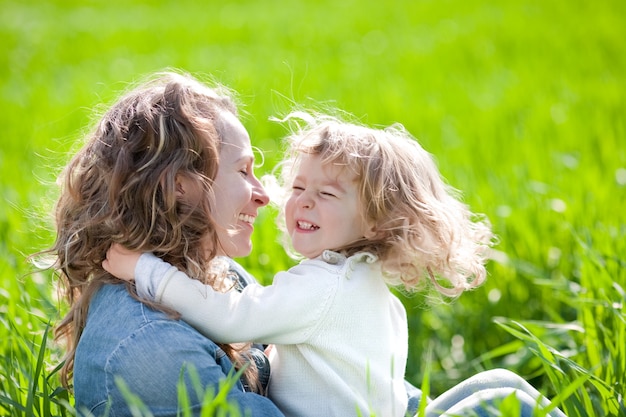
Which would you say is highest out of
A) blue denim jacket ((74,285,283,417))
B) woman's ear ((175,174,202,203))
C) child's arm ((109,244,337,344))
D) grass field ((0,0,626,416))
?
woman's ear ((175,174,202,203))

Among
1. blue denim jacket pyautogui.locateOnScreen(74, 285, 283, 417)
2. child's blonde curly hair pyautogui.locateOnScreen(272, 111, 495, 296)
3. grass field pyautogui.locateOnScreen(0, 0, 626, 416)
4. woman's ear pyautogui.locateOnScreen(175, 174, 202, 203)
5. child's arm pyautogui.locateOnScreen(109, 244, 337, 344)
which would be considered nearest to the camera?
blue denim jacket pyautogui.locateOnScreen(74, 285, 283, 417)

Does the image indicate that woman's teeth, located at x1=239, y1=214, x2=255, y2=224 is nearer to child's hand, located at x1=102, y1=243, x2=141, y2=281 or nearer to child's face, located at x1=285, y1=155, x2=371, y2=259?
child's face, located at x1=285, y1=155, x2=371, y2=259

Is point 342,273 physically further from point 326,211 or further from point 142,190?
point 142,190

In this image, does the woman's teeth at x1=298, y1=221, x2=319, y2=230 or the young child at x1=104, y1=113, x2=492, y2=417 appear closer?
the young child at x1=104, y1=113, x2=492, y2=417

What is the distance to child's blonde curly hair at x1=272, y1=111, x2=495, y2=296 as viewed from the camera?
2.21m

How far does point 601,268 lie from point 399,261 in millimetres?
851

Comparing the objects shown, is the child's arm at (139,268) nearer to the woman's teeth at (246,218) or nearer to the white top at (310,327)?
the white top at (310,327)

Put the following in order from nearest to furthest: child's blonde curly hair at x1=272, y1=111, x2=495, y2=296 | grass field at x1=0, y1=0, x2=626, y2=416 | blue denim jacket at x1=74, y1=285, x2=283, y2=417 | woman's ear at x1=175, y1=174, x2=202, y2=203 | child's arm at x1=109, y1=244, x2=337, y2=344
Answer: blue denim jacket at x1=74, y1=285, x2=283, y2=417
child's arm at x1=109, y1=244, x2=337, y2=344
woman's ear at x1=175, y1=174, x2=202, y2=203
child's blonde curly hair at x1=272, y1=111, x2=495, y2=296
grass field at x1=0, y1=0, x2=626, y2=416

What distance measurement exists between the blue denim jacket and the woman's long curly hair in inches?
3.8

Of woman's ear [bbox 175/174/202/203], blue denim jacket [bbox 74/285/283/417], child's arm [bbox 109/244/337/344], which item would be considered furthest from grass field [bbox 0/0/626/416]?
woman's ear [bbox 175/174/202/203]

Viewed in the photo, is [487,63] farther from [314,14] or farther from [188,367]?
[188,367]

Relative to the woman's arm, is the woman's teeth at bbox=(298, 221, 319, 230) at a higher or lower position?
higher

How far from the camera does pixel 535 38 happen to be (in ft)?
31.7

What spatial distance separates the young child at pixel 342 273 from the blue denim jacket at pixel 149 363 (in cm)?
7
